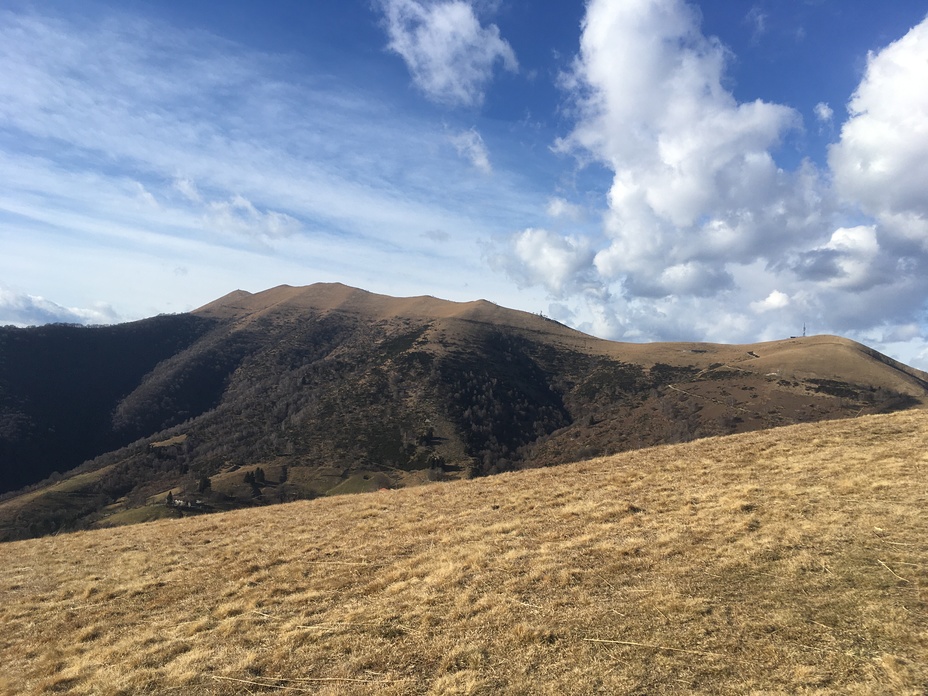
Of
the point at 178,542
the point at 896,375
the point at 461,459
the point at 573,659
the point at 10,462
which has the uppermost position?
the point at 896,375

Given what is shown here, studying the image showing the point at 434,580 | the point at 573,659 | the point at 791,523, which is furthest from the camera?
the point at 791,523

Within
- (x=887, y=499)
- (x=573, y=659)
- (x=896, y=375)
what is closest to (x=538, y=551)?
(x=573, y=659)

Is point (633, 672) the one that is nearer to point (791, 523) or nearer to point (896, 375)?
point (791, 523)

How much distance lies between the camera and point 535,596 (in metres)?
12.1

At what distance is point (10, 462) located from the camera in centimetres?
18575

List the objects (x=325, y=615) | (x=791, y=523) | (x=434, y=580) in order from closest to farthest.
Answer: (x=325, y=615)
(x=434, y=580)
(x=791, y=523)

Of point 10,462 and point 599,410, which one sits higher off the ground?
point 599,410

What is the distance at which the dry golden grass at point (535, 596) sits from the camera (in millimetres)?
9016

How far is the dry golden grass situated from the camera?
355 inches

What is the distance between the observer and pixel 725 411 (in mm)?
152500

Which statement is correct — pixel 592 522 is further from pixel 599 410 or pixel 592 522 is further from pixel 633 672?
pixel 599 410

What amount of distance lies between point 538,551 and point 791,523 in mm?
7575

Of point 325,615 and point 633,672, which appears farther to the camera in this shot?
point 325,615

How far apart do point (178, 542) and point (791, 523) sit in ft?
76.1
